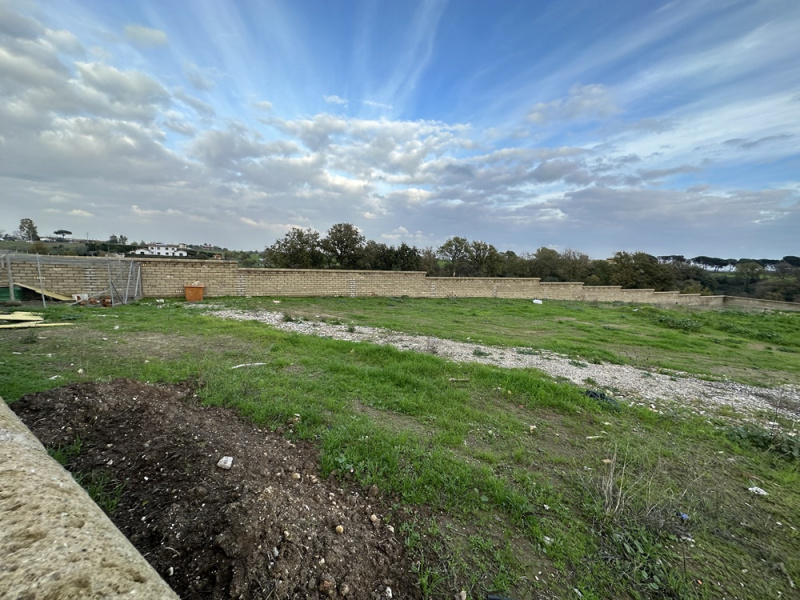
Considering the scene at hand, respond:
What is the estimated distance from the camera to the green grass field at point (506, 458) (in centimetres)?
204

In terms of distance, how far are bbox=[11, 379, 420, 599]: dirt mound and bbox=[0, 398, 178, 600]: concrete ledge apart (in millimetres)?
529

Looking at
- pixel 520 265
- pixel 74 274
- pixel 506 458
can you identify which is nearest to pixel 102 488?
pixel 506 458

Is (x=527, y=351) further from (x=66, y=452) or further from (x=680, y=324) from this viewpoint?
(x=680, y=324)

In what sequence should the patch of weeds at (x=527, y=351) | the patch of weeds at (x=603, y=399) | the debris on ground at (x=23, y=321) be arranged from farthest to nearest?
1. the patch of weeds at (x=527, y=351)
2. the debris on ground at (x=23, y=321)
3. the patch of weeds at (x=603, y=399)

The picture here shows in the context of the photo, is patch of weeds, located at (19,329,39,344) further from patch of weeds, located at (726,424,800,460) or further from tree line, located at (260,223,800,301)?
tree line, located at (260,223,800,301)

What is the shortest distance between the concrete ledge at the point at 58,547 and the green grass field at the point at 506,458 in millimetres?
1459

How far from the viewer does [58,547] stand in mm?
1130

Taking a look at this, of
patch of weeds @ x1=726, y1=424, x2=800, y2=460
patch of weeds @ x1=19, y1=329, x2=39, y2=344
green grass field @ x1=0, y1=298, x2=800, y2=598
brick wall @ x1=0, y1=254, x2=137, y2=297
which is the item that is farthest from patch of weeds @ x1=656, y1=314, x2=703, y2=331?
brick wall @ x1=0, y1=254, x2=137, y2=297

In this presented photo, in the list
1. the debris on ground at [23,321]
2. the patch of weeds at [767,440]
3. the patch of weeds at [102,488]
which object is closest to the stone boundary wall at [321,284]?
the debris on ground at [23,321]

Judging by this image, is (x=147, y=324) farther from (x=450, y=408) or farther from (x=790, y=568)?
(x=790, y=568)

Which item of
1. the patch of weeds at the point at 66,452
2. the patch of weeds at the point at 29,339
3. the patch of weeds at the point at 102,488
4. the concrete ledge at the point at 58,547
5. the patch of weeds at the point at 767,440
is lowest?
the patch of weeds at the point at 767,440

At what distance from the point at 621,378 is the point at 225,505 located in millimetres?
6802

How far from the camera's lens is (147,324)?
7.53 meters

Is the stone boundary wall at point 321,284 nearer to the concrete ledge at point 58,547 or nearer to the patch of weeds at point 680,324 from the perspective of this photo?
the patch of weeds at point 680,324
